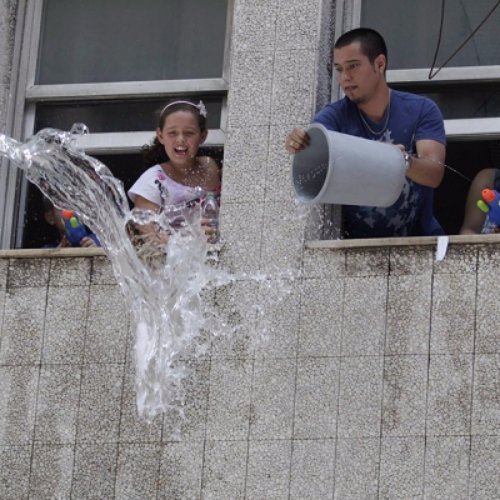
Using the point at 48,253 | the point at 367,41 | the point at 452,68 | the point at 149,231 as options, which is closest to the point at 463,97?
the point at 452,68

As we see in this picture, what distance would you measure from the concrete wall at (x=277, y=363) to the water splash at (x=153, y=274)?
0.09 meters

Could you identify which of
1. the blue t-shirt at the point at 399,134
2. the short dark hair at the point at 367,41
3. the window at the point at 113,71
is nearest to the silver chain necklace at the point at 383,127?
the blue t-shirt at the point at 399,134

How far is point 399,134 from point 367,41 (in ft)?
1.78

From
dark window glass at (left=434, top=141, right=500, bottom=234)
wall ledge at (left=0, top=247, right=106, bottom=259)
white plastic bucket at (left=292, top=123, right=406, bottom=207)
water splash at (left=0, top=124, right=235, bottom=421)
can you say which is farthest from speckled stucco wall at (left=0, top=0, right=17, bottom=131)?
dark window glass at (left=434, top=141, right=500, bottom=234)

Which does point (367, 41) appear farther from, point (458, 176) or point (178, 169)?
point (178, 169)

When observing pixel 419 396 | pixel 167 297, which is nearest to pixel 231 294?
pixel 167 297

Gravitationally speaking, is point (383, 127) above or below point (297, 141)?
above

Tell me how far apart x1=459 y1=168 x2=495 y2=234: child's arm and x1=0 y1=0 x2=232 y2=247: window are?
1585mm

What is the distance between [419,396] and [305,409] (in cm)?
64

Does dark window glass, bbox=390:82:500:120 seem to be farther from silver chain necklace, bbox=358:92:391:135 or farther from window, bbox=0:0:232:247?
window, bbox=0:0:232:247

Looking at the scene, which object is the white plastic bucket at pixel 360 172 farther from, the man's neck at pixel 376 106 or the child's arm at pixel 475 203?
the child's arm at pixel 475 203

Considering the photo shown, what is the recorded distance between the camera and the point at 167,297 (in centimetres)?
1260

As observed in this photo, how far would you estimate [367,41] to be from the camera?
40.8ft

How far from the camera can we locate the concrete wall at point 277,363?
38.5 ft
